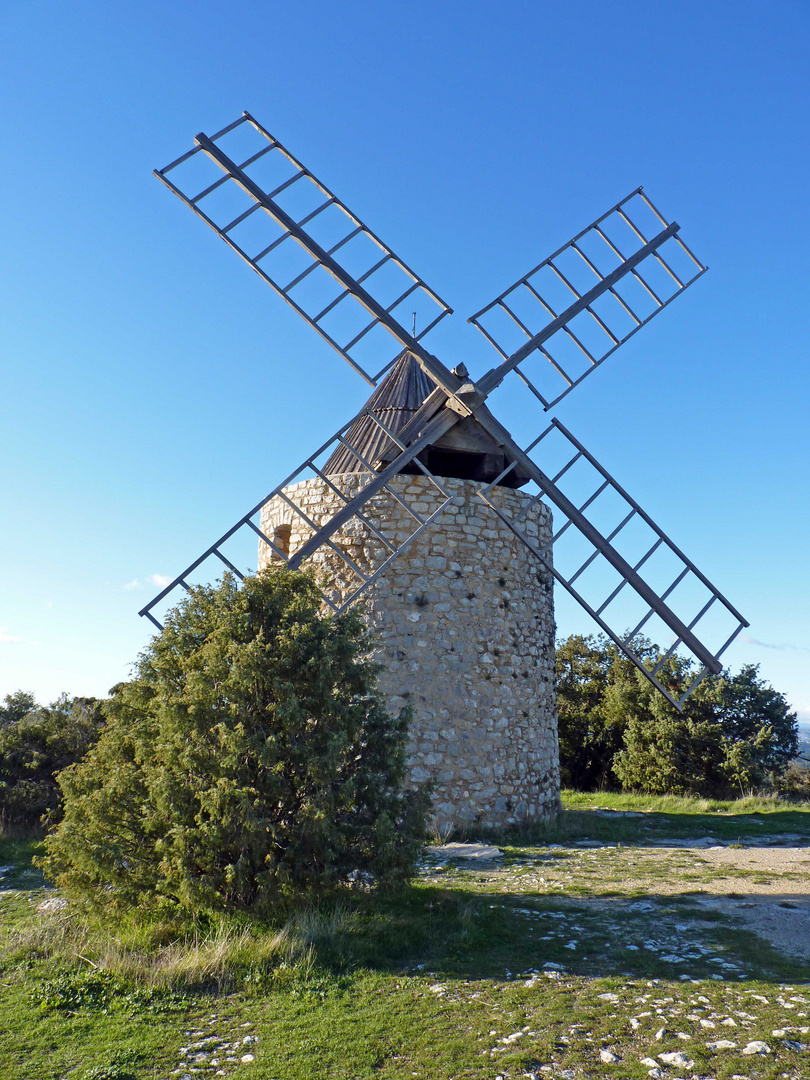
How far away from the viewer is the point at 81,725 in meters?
9.58

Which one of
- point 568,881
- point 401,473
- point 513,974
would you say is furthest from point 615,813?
point 513,974

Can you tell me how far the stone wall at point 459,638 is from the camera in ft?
28.5

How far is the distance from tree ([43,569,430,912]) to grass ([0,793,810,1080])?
13.4 inches

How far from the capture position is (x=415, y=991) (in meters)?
4.14

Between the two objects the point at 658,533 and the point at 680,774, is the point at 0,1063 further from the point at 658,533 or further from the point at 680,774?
the point at 680,774

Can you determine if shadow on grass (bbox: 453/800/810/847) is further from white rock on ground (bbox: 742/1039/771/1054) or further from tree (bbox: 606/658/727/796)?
white rock on ground (bbox: 742/1039/771/1054)

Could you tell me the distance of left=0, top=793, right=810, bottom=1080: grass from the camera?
335 centimetres

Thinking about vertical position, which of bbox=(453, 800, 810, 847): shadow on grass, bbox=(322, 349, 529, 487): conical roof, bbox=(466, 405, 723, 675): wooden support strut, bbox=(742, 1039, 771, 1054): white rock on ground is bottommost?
bbox=(742, 1039, 771, 1054): white rock on ground

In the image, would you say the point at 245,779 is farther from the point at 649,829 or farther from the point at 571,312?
the point at 571,312

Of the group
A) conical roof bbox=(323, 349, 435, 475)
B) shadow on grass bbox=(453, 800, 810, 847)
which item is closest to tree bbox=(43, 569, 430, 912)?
shadow on grass bbox=(453, 800, 810, 847)

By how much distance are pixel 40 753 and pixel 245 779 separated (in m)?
5.68

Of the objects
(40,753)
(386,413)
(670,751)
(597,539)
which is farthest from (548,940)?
(670,751)

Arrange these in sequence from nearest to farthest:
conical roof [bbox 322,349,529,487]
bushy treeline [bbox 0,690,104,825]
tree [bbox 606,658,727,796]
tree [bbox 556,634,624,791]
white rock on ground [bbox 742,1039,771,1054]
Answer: white rock on ground [bbox 742,1039,771,1054], bushy treeline [bbox 0,690,104,825], conical roof [bbox 322,349,529,487], tree [bbox 606,658,727,796], tree [bbox 556,634,624,791]

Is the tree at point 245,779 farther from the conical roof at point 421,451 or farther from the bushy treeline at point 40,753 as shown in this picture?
the conical roof at point 421,451
